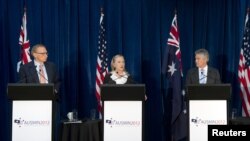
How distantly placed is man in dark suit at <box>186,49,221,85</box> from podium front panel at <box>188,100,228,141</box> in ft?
2.45

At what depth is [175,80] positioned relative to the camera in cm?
682

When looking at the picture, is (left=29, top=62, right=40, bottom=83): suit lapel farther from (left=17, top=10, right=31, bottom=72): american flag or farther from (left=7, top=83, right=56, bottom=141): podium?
(left=17, top=10, right=31, bottom=72): american flag

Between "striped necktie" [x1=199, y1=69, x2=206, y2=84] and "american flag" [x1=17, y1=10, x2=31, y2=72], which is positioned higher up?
"american flag" [x1=17, y1=10, x2=31, y2=72]

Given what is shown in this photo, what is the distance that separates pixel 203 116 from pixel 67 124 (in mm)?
1635

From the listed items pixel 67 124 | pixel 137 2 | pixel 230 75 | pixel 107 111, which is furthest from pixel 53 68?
pixel 230 75

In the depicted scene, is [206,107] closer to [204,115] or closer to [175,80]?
[204,115]

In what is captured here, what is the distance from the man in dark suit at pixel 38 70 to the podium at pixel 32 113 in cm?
64

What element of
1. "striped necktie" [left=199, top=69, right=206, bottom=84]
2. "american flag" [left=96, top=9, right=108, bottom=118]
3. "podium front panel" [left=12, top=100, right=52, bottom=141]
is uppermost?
"american flag" [left=96, top=9, right=108, bottom=118]

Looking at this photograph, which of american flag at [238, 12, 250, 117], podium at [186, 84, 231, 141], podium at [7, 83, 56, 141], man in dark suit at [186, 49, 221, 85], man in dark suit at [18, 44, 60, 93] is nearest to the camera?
podium at [7, 83, 56, 141]

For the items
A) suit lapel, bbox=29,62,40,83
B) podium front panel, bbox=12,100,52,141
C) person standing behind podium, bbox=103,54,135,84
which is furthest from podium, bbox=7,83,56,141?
person standing behind podium, bbox=103,54,135,84

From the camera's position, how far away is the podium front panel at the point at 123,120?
497cm

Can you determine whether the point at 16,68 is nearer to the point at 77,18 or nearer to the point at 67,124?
the point at 77,18

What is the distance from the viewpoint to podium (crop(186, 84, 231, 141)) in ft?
16.5

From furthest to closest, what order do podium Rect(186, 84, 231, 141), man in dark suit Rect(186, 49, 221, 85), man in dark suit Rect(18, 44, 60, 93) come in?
1. man in dark suit Rect(186, 49, 221, 85)
2. man in dark suit Rect(18, 44, 60, 93)
3. podium Rect(186, 84, 231, 141)
